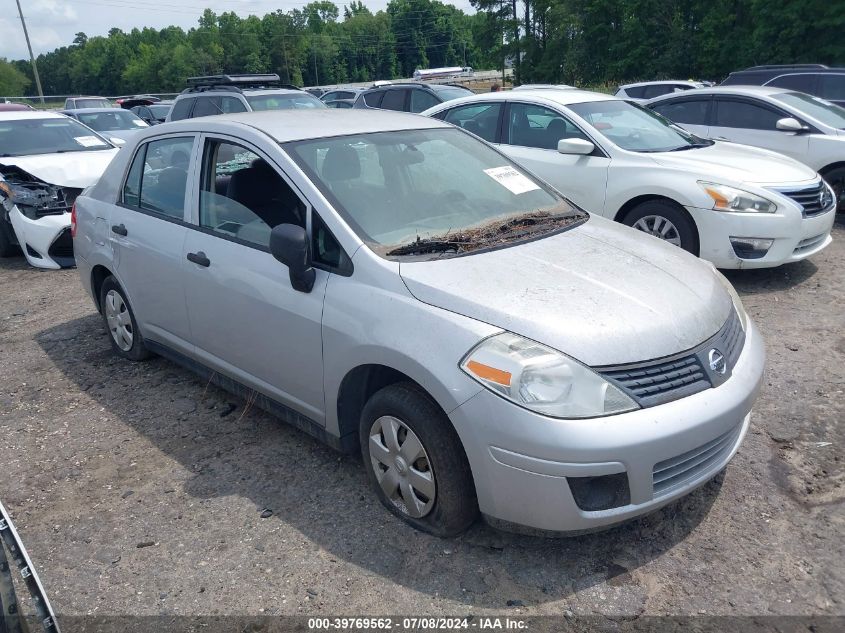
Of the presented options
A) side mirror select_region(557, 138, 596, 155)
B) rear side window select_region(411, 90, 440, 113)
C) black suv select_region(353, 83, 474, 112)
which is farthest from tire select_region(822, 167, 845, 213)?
rear side window select_region(411, 90, 440, 113)

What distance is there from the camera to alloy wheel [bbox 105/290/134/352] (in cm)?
491

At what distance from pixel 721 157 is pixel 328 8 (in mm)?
148051

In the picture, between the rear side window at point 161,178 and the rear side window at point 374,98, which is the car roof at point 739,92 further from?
the rear side window at point 161,178

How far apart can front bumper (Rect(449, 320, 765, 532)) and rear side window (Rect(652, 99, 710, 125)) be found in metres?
7.49

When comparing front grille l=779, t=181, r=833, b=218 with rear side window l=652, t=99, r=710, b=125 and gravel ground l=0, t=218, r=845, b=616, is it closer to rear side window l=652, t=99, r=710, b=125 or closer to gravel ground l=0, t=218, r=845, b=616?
gravel ground l=0, t=218, r=845, b=616

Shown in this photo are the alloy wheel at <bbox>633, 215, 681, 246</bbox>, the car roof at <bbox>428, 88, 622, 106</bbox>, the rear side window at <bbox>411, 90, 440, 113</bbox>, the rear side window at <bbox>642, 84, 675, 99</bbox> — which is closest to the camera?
the alloy wheel at <bbox>633, 215, 681, 246</bbox>

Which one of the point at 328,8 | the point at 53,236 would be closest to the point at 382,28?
the point at 328,8

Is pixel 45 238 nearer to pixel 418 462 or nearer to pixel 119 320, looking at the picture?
pixel 119 320

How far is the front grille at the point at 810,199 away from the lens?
6.07 meters

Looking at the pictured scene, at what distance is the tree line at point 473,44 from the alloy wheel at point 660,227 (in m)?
26.7

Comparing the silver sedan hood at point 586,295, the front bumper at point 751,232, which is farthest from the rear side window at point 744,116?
the silver sedan hood at point 586,295

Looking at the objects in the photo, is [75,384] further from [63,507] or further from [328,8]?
[328,8]

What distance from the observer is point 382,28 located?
120688 mm

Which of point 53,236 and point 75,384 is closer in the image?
point 75,384
